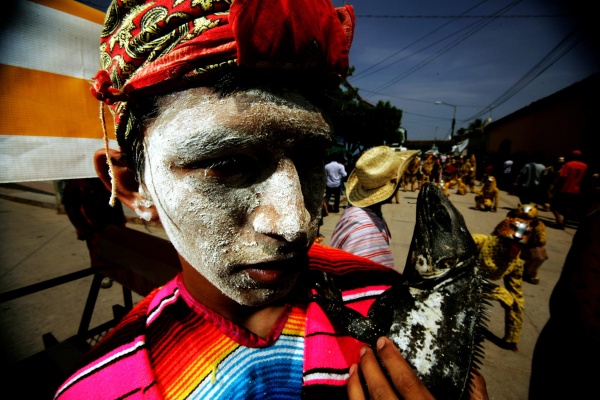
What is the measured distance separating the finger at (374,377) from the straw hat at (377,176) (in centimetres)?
227

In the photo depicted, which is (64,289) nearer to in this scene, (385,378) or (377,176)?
(377,176)

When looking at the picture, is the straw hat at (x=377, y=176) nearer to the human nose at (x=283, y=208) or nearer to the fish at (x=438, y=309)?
the fish at (x=438, y=309)

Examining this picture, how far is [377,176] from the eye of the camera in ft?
10.7

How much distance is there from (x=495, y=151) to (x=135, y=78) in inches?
1138

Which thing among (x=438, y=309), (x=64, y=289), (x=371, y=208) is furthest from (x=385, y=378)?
(x=64, y=289)

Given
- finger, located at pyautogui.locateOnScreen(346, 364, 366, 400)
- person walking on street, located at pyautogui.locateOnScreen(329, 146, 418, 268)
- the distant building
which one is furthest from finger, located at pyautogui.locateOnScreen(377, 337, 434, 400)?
the distant building

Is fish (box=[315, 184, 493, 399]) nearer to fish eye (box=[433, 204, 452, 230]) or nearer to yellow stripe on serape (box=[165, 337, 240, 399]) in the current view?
fish eye (box=[433, 204, 452, 230])

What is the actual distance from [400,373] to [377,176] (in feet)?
8.70

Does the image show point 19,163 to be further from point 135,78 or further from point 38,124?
point 135,78

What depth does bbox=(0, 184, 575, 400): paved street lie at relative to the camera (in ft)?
11.1

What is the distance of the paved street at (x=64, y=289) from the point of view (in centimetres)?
338

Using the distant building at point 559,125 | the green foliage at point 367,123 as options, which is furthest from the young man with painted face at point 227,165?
the green foliage at point 367,123

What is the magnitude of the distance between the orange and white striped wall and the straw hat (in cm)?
252

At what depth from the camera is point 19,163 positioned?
146 cm
